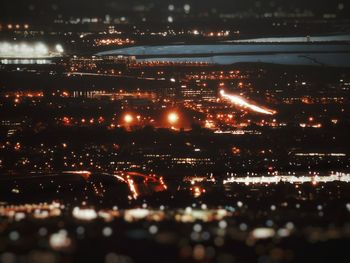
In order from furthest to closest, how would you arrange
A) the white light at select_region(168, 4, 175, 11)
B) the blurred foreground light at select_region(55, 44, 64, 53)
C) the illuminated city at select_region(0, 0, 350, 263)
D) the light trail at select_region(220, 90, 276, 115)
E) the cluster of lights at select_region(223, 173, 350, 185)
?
the blurred foreground light at select_region(55, 44, 64, 53) → the white light at select_region(168, 4, 175, 11) → the light trail at select_region(220, 90, 276, 115) → the cluster of lights at select_region(223, 173, 350, 185) → the illuminated city at select_region(0, 0, 350, 263)

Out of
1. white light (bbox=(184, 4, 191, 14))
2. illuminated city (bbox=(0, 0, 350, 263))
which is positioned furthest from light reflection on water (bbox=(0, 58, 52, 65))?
white light (bbox=(184, 4, 191, 14))

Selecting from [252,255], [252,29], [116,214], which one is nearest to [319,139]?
[252,29]

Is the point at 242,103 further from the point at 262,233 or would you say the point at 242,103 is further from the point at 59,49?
the point at 262,233

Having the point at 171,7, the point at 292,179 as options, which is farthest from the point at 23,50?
the point at 292,179

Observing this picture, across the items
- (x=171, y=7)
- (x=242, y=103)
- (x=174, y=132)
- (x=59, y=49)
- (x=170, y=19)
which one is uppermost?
(x=171, y=7)

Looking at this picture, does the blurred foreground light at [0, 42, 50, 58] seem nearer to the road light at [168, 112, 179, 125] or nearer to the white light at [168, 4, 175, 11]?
the white light at [168, 4, 175, 11]

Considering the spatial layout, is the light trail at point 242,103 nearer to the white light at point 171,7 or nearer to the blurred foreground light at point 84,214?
the white light at point 171,7

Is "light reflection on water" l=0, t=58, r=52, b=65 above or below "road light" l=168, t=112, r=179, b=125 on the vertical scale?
above

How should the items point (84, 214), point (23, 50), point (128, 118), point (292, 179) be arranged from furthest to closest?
point (23, 50) → point (128, 118) → point (292, 179) → point (84, 214)

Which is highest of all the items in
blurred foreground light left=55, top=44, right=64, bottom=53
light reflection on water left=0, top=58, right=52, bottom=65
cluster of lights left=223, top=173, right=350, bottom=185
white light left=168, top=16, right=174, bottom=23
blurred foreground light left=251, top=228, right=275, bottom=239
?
white light left=168, top=16, right=174, bottom=23

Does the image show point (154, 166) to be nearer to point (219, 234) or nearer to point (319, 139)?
point (319, 139)
